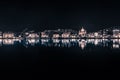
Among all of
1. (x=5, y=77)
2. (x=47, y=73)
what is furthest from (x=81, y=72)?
(x=5, y=77)

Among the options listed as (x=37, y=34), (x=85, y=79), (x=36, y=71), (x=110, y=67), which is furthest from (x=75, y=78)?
(x=37, y=34)

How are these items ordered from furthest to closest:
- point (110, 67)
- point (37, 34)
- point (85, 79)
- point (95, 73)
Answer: point (37, 34), point (110, 67), point (95, 73), point (85, 79)

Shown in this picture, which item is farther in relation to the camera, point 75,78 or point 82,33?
point 82,33

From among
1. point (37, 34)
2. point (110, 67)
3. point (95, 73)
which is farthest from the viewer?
point (37, 34)

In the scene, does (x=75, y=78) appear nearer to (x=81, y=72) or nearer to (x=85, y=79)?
(x=85, y=79)

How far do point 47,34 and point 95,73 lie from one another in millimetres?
100654

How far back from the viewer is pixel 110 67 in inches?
779

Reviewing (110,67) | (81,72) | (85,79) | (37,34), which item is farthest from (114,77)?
(37,34)

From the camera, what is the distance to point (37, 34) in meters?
115

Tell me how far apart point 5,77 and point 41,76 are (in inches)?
68.7

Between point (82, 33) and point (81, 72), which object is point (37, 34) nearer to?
point (82, 33)

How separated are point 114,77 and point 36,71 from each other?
14.4 feet

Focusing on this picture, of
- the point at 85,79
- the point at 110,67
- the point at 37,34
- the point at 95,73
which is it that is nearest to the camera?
the point at 85,79

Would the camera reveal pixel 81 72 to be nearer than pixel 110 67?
Yes
